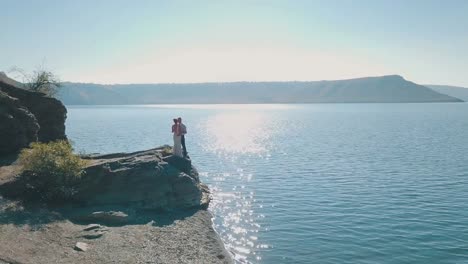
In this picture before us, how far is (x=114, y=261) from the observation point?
19734mm

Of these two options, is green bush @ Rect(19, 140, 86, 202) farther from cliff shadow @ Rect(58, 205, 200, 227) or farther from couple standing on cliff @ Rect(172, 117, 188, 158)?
couple standing on cliff @ Rect(172, 117, 188, 158)

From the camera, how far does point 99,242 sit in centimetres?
2194

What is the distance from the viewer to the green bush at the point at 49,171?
25922mm

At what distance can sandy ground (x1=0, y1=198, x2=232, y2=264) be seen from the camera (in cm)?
1927

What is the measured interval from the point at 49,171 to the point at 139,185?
6.25 m

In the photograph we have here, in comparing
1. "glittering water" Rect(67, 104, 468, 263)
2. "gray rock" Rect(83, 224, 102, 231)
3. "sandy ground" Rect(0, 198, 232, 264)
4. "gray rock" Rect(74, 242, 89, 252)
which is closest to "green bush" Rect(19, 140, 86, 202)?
"sandy ground" Rect(0, 198, 232, 264)

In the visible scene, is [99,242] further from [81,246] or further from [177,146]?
[177,146]

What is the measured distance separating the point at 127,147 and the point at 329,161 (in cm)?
3758

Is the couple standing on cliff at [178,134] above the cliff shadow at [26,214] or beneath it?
above

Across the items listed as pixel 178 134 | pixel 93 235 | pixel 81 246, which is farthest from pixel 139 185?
pixel 81 246

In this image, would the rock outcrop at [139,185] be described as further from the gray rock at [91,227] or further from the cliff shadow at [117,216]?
the gray rock at [91,227]

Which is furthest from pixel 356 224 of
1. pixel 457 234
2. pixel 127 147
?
pixel 127 147

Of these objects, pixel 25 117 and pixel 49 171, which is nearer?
pixel 49 171

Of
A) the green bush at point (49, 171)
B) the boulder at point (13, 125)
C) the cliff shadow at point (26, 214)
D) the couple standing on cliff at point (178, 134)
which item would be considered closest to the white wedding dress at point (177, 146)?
the couple standing on cliff at point (178, 134)
